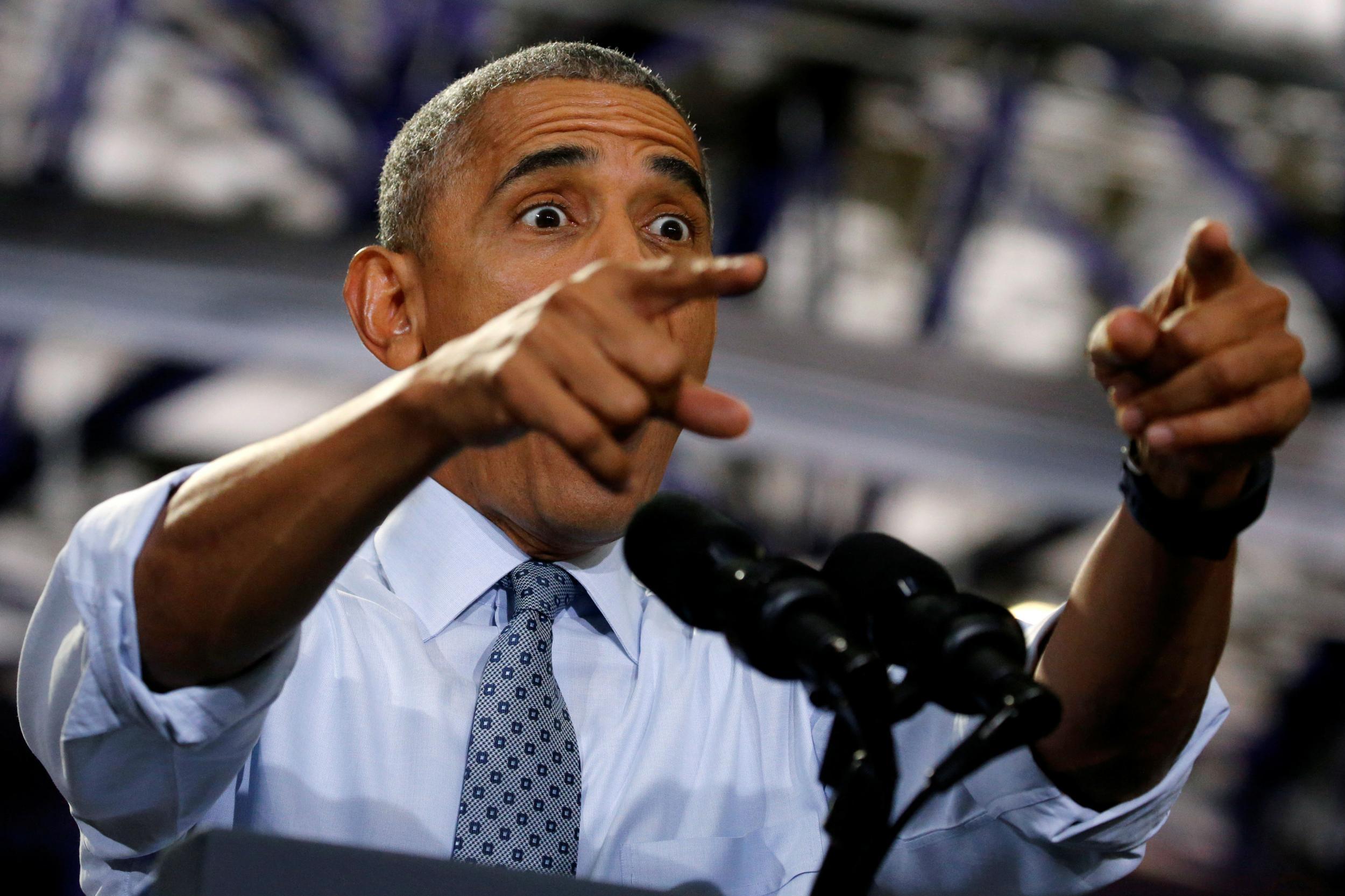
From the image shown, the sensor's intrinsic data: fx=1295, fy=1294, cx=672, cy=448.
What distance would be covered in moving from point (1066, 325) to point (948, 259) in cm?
48

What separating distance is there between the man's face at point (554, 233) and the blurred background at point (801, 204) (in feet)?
5.48

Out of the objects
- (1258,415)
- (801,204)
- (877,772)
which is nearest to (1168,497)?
(1258,415)

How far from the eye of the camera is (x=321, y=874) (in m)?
0.70

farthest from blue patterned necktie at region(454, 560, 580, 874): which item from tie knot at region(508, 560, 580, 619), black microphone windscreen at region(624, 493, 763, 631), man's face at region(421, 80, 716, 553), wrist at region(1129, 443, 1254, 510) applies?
wrist at region(1129, 443, 1254, 510)

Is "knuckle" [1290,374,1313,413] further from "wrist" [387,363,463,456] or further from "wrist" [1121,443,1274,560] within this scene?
"wrist" [387,363,463,456]

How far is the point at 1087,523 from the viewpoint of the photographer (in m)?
3.96

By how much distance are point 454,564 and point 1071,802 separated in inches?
25.8

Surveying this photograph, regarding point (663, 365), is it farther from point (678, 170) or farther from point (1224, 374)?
point (678, 170)

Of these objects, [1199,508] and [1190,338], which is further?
[1199,508]

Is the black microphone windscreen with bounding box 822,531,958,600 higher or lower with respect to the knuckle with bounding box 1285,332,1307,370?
lower

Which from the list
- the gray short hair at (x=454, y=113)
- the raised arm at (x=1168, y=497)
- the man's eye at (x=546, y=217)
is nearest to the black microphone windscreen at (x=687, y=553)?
the raised arm at (x=1168, y=497)

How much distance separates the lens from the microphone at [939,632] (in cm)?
76

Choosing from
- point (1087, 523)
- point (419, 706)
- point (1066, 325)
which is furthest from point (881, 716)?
point (1087, 523)

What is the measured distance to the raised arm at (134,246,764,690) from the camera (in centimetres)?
76
